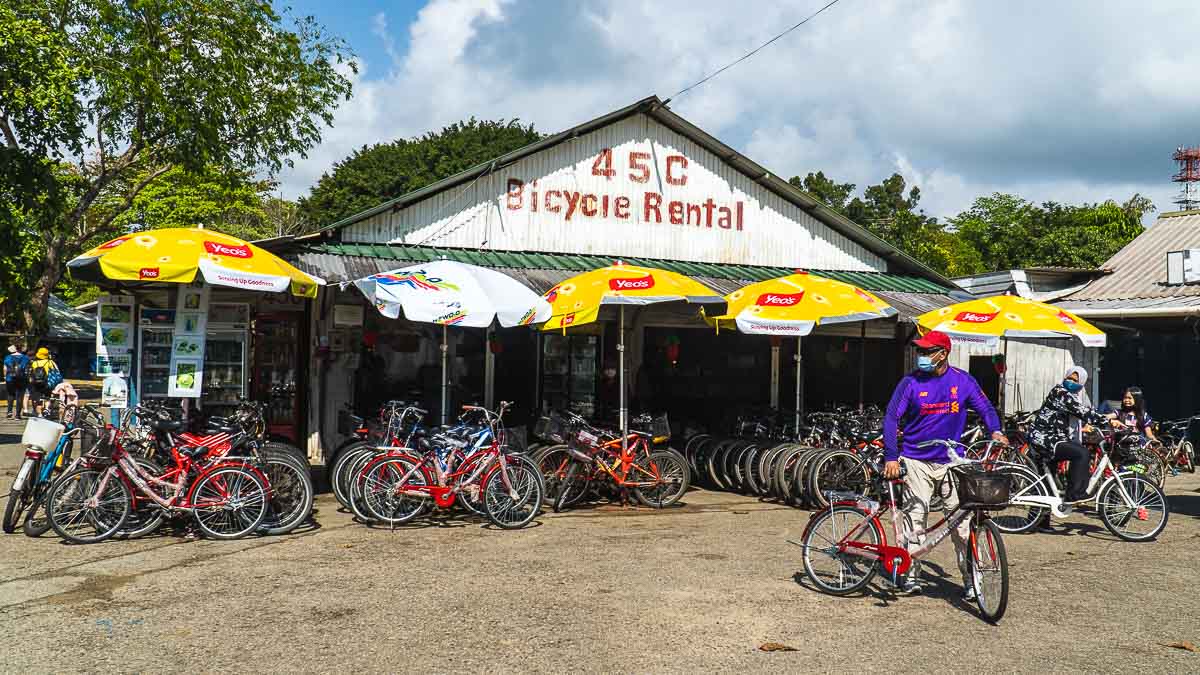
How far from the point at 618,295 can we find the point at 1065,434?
4.97 meters

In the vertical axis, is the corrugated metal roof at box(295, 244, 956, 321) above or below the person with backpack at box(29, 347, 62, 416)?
above

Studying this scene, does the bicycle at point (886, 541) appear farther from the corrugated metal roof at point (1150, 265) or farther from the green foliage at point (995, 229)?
the green foliage at point (995, 229)

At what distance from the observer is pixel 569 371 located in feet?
50.2

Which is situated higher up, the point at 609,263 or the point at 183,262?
the point at 609,263

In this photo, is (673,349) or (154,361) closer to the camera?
(154,361)

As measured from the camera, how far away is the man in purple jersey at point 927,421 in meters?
6.67

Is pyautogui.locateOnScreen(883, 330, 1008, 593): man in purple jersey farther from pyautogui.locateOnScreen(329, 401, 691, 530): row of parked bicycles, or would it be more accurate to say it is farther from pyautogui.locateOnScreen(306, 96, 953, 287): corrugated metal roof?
pyautogui.locateOnScreen(306, 96, 953, 287): corrugated metal roof

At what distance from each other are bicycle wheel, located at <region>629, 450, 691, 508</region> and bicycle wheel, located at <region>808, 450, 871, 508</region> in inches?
57.1

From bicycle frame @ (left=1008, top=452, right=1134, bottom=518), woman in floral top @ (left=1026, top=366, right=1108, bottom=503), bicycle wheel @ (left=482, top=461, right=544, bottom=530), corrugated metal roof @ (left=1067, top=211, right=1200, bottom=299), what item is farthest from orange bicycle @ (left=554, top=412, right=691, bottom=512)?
corrugated metal roof @ (left=1067, top=211, right=1200, bottom=299)

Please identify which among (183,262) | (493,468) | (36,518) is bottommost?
(36,518)

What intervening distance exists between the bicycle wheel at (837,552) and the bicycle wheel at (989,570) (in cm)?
64

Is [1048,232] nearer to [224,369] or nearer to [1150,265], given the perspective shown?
[1150,265]

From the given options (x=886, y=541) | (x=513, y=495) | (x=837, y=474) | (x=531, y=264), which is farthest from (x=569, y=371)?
(x=886, y=541)

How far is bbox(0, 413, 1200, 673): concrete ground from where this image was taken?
5.27 metres
